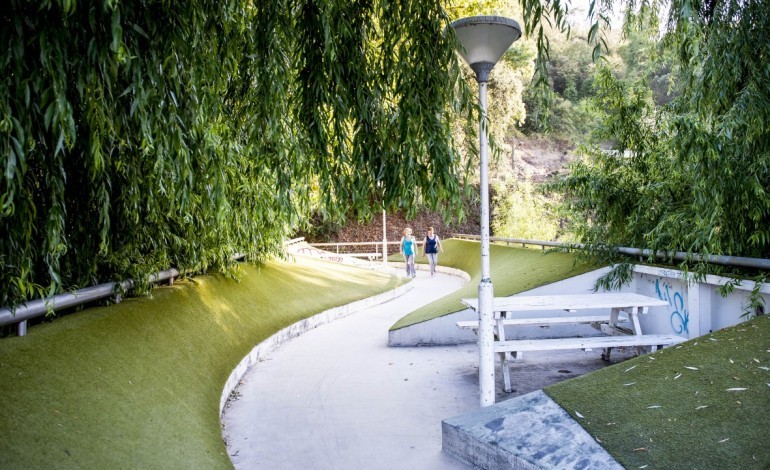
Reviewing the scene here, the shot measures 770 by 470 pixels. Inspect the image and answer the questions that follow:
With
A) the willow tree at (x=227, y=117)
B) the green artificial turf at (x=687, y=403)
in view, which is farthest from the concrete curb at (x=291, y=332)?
the green artificial turf at (x=687, y=403)

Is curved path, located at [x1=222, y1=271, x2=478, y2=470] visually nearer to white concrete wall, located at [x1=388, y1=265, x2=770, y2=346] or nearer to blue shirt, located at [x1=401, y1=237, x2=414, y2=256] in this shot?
white concrete wall, located at [x1=388, y1=265, x2=770, y2=346]

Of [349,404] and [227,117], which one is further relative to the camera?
[349,404]

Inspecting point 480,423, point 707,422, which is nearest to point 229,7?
point 480,423

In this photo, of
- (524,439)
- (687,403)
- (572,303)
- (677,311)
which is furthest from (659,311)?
(524,439)

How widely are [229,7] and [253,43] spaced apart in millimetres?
635

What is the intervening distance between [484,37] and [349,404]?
405cm

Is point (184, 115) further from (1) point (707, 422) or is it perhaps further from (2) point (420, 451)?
(1) point (707, 422)

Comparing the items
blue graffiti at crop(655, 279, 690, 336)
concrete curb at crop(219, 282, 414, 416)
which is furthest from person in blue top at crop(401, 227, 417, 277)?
blue graffiti at crop(655, 279, 690, 336)

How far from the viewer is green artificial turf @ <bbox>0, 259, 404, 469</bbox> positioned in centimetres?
342

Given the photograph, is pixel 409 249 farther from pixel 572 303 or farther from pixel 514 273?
pixel 572 303

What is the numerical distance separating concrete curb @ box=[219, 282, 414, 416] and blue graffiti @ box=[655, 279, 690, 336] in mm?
5779

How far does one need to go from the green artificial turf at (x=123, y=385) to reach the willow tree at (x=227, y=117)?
20.4 inches

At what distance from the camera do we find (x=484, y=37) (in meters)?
5.44

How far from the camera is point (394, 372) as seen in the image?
756 cm
